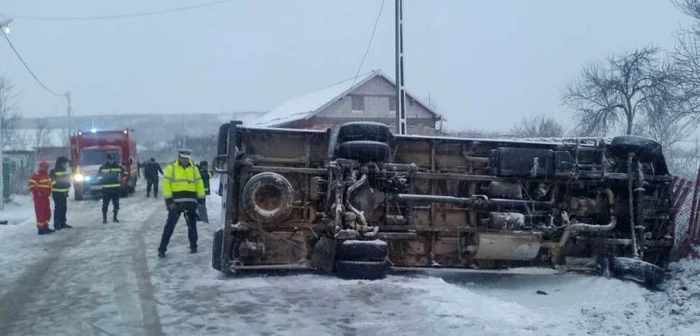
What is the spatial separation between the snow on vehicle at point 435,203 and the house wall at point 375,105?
3489 cm

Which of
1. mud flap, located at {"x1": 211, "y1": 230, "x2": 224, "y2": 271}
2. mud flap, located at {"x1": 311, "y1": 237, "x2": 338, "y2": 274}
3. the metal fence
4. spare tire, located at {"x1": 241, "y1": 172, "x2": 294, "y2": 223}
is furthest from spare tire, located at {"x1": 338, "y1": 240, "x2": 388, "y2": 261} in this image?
the metal fence

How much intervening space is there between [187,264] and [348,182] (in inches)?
115

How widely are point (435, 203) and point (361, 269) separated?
153 centimetres

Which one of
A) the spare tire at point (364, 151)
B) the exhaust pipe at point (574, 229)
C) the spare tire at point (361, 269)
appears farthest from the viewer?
the exhaust pipe at point (574, 229)

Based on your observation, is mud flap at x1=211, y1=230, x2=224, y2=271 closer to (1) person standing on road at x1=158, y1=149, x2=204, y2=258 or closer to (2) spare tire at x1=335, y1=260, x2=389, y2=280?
(2) spare tire at x1=335, y1=260, x2=389, y2=280

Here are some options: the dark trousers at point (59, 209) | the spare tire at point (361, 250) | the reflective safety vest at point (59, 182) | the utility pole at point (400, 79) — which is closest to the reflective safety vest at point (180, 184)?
the spare tire at point (361, 250)

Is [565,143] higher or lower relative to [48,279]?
higher

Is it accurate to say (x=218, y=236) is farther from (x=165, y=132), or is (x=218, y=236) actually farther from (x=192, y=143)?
(x=165, y=132)

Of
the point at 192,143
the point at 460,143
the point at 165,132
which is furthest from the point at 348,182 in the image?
the point at 165,132

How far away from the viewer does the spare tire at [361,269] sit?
867cm

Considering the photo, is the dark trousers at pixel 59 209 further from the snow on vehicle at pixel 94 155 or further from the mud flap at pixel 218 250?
the snow on vehicle at pixel 94 155

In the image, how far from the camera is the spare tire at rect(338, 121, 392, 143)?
30.3 feet

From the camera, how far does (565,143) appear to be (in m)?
9.93

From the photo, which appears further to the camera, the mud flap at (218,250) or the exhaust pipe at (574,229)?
the exhaust pipe at (574,229)
